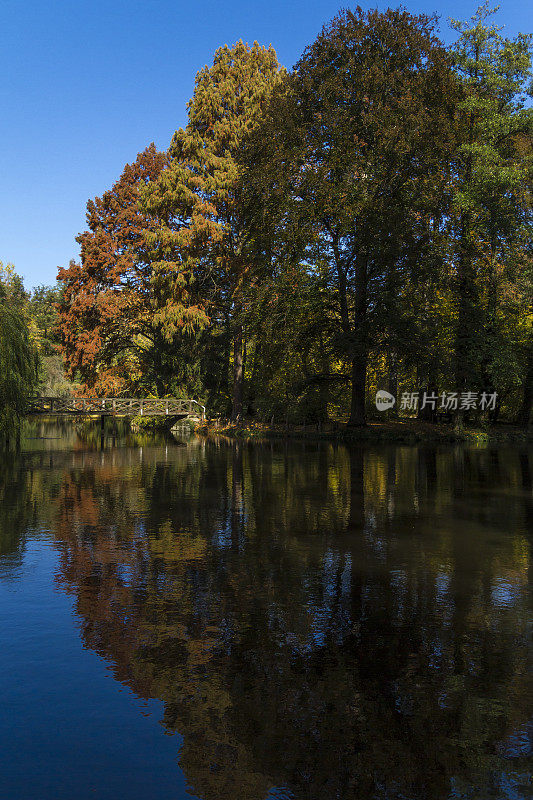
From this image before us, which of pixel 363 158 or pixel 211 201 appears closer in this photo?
pixel 363 158

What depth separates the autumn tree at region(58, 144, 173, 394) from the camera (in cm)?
4731

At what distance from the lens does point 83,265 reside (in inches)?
1907

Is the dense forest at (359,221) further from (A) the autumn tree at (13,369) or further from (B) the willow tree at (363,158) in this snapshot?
(A) the autumn tree at (13,369)

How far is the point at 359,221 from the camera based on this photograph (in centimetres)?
3491

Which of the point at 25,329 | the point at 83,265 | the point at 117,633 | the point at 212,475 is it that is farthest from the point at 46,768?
the point at 83,265

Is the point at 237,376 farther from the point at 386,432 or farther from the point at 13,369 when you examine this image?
the point at 13,369

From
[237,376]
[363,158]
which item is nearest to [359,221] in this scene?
[363,158]

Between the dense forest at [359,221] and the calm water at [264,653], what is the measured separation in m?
21.3

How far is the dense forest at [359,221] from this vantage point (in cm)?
3400

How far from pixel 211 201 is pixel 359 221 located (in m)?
13.1

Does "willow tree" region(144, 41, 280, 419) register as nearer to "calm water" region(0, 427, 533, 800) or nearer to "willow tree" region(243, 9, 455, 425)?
"willow tree" region(243, 9, 455, 425)

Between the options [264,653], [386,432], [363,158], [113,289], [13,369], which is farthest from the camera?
[113,289]

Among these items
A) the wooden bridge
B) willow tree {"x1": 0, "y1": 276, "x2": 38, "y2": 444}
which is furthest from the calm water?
the wooden bridge

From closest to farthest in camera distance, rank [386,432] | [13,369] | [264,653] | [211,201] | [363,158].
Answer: [264,653] < [13,369] < [363,158] < [386,432] < [211,201]
